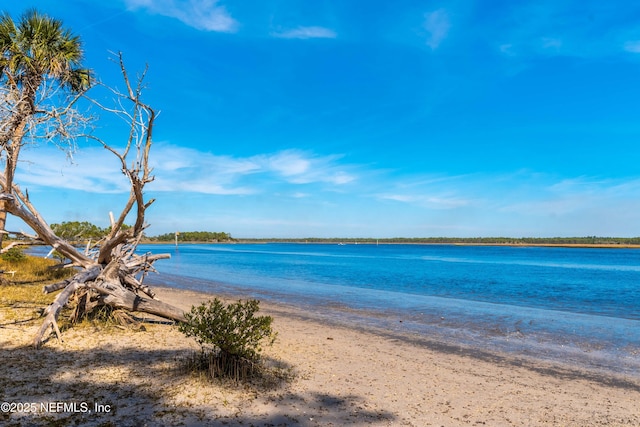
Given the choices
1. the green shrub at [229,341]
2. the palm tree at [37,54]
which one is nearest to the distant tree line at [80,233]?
the palm tree at [37,54]

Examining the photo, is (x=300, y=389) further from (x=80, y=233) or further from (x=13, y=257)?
(x=13, y=257)

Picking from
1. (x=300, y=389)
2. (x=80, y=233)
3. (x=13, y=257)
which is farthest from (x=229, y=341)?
(x=13, y=257)

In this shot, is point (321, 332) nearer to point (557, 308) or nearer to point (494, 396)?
point (494, 396)

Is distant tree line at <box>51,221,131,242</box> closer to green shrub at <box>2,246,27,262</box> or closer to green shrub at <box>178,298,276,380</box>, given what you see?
green shrub at <box>2,246,27,262</box>

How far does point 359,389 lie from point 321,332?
5.33m

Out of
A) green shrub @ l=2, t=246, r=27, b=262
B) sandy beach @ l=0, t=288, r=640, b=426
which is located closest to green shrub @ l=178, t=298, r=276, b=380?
sandy beach @ l=0, t=288, r=640, b=426

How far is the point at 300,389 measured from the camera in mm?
6070

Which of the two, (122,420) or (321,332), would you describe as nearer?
(122,420)

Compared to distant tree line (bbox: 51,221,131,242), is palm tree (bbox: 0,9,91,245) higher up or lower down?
higher up

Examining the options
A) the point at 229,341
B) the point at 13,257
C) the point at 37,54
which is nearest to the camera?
→ the point at 229,341

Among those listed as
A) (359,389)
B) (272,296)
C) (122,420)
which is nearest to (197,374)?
(122,420)

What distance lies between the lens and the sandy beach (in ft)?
16.5

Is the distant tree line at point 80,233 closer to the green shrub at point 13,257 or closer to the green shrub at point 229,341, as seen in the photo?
the green shrub at point 13,257

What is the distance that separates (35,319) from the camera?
9516 millimetres
